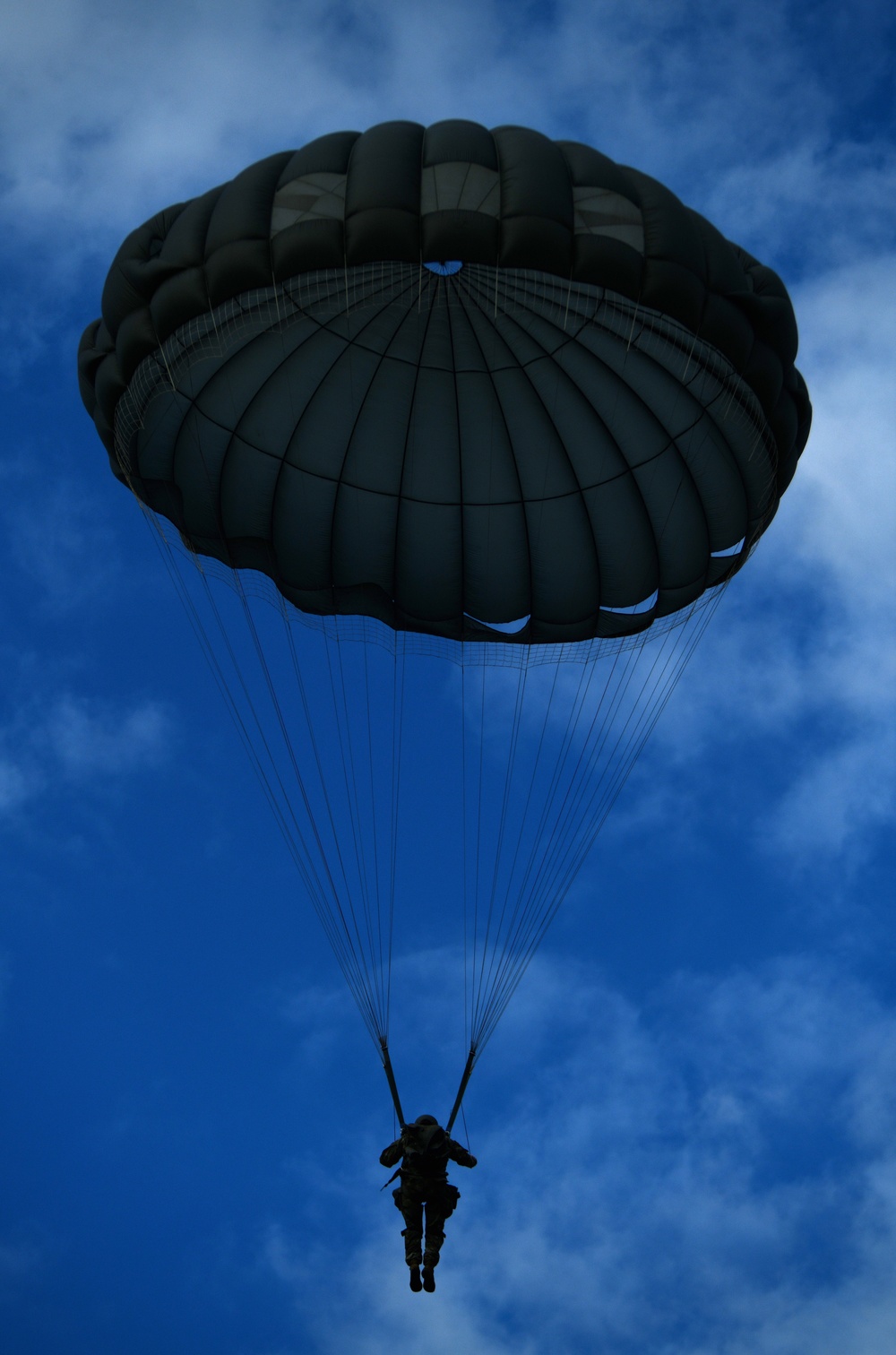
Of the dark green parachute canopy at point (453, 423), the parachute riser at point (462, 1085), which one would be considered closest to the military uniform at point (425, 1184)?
the parachute riser at point (462, 1085)

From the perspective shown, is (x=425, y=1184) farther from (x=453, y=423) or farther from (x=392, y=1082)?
(x=453, y=423)

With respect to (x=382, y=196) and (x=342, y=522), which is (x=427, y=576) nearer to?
(x=342, y=522)

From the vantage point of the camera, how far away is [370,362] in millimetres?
13742

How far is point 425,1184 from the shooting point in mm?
11930

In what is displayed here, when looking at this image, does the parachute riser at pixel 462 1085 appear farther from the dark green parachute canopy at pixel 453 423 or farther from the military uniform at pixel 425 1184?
the dark green parachute canopy at pixel 453 423

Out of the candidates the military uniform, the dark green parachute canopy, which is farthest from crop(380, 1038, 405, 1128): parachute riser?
the dark green parachute canopy

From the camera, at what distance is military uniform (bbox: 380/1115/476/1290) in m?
11.8

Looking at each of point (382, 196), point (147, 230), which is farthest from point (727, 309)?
point (147, 230)

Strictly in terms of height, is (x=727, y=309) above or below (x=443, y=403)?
below

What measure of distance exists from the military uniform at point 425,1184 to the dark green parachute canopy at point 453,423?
5515 mm

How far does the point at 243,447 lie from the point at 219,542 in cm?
113

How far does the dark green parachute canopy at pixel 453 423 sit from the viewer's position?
473 inches

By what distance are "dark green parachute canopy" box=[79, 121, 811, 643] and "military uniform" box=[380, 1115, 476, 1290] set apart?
551cm

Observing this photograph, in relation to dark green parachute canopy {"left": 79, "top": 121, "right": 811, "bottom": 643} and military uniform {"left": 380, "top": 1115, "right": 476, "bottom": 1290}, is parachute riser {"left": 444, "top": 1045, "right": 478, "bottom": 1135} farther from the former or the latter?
dark green parachute canopy {"left": 79, "top": 121, "right": 811, "bottom": 643}
